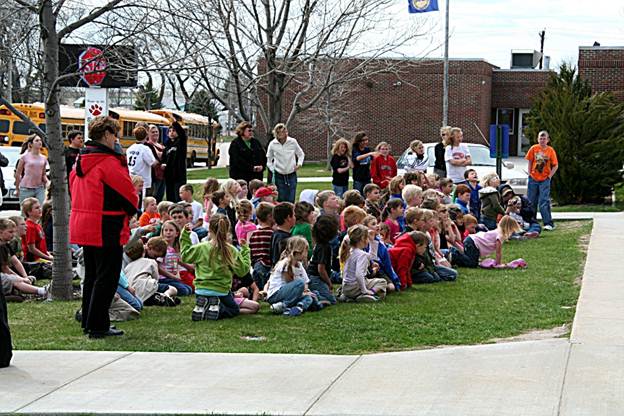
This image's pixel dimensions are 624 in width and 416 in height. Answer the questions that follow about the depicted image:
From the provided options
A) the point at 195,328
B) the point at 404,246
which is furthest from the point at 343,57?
the point at 195,328

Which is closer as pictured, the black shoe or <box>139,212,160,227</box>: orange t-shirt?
the black shoe

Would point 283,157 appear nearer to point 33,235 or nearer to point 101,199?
point 33,235

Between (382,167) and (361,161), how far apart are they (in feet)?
1.41

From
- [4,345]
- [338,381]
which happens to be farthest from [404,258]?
[4,345]

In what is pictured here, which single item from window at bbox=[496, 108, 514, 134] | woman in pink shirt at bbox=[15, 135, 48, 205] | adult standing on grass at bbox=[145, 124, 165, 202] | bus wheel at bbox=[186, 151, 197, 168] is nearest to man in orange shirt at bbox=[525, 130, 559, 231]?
adult standing on grass at bbox=[145, 124, 165, 202]

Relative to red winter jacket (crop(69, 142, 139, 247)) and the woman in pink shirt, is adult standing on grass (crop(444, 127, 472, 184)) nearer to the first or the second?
the woman in pink shirt

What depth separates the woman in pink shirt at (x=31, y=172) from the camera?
16.8 meters

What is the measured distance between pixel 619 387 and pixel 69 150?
9.98m

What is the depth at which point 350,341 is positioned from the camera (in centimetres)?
900

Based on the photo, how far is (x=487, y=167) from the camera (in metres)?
23.0

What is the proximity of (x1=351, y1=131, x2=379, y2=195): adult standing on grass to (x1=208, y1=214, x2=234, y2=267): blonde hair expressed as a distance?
A: 8.60m

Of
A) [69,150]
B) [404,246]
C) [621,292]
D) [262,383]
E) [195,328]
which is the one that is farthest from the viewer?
[69,150]

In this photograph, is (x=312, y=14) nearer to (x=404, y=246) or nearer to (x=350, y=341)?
(x=404, y=246)

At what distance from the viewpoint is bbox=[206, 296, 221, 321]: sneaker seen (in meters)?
10.1
